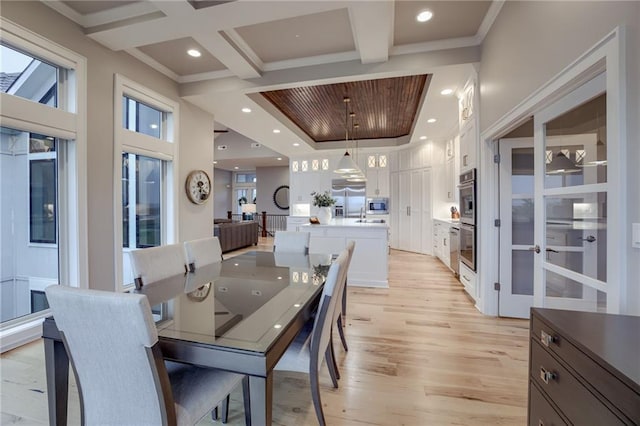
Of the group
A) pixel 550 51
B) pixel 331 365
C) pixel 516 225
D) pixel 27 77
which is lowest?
pixel 331 365

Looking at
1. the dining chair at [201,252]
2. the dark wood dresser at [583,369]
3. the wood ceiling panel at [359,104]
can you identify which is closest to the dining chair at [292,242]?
the dining chair at [201,252]

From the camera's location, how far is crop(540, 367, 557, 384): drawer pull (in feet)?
3.47

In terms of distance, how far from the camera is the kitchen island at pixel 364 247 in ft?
13.7

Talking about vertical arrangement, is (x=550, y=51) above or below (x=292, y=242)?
above

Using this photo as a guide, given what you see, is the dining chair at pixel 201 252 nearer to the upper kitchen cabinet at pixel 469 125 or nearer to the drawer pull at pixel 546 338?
the drawer pull at pixel 546 338

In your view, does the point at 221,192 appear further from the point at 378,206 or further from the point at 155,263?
the point at 155,263

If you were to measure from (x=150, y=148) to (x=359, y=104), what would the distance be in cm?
335

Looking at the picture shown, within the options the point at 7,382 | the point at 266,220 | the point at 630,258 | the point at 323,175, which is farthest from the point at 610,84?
the point at 266,220

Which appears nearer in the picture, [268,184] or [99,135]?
[99,135]

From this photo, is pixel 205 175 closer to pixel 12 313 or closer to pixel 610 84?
pixel 12 313

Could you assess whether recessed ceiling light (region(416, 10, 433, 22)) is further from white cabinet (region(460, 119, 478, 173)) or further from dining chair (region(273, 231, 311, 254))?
dining chair (region(273, 231, 311, 254))

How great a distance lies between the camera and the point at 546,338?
111 cm

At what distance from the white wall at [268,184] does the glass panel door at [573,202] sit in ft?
33.4

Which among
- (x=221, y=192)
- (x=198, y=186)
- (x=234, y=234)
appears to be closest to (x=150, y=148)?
(x=198, y=186)
